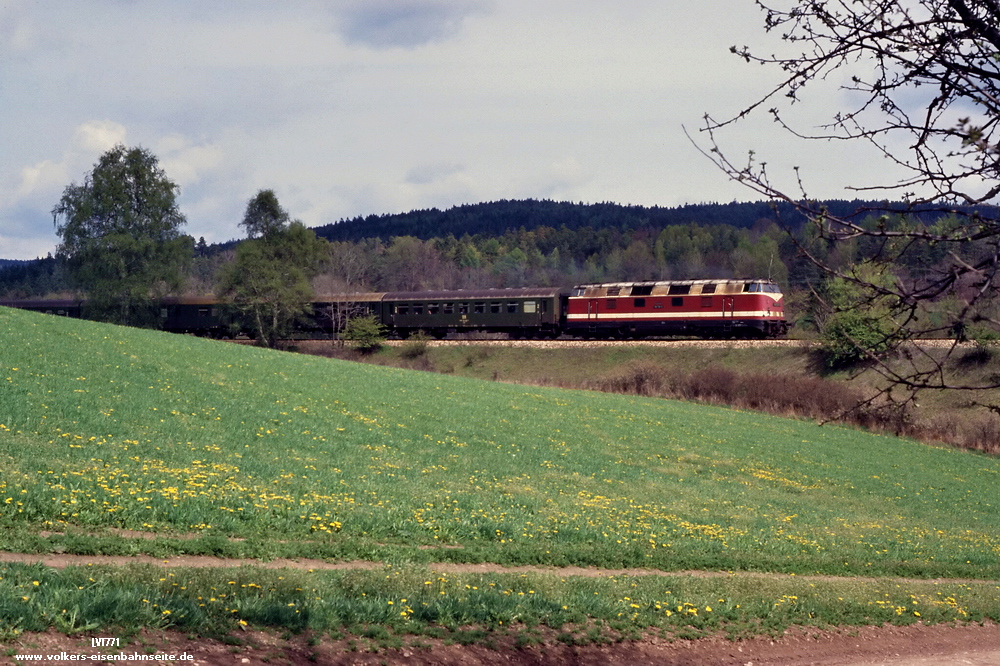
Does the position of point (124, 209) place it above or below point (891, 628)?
above

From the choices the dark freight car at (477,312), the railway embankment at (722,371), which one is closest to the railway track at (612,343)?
the railway embankment at (722,371)

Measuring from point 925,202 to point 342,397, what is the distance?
22.2 m

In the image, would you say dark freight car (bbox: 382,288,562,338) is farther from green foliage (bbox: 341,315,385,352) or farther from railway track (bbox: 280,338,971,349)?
green foliage (bbox: 341,315,385,352)

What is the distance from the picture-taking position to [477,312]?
62812 millimetres

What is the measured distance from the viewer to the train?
184 ft

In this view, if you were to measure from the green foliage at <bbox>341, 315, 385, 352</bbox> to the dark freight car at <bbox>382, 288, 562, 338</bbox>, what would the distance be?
2.07m

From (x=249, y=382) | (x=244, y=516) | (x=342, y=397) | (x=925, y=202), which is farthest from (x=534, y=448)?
(x=925, y=202)

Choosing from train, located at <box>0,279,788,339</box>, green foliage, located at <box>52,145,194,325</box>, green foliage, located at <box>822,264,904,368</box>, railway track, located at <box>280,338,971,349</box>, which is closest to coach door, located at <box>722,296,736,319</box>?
train, located at <box>0,279,788,339</box>

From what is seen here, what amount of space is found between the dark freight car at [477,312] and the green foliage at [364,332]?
6.78ft

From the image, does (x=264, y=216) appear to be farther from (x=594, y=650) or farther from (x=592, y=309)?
(x=594, y=650)

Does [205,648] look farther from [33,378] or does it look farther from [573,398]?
[573,398]

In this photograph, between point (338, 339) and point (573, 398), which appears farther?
point (338, 339)

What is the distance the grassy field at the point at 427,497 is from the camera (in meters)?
9.77

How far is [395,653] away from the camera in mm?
7512
